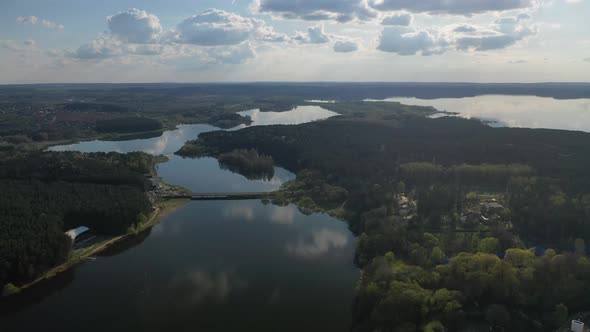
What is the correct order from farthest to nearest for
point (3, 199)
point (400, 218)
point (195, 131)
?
point (195, 131) → point (400, 218) → point (3, 199)

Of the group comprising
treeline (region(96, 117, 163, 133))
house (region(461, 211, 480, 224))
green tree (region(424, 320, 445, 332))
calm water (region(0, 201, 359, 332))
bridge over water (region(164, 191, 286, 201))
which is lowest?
calm water (region(0, 201, 359, 332))

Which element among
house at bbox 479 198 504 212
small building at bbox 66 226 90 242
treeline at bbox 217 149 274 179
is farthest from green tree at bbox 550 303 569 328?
treeline at bbox 217 149 274 179

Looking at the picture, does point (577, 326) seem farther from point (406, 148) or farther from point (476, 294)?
point (406, 148)

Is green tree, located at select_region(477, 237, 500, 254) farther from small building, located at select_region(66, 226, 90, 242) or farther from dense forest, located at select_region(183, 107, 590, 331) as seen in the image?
small building, located at select_region(66, 226, 90, 242)

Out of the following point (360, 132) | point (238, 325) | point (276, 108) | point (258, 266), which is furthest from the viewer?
point (276, 108)

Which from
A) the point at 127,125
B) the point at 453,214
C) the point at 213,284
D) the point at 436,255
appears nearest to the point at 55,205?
the point at 213,284

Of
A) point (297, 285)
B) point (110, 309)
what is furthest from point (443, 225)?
point (110, 309)

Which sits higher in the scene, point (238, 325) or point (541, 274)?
point (541, 274)

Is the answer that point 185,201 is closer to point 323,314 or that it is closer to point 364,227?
point 364,227
